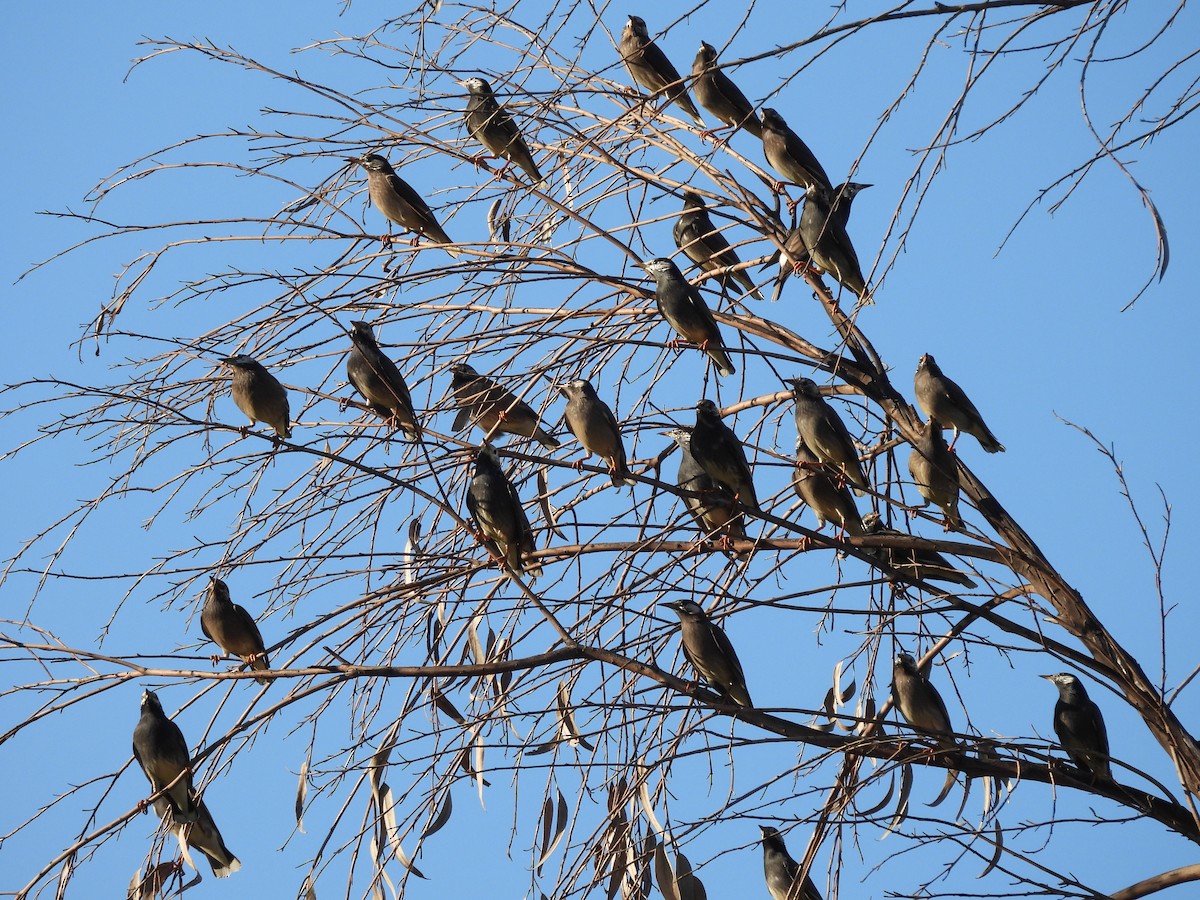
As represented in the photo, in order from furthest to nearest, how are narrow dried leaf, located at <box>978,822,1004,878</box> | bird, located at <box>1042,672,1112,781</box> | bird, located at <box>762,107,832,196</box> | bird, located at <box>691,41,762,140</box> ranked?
bird, located at <box>691,41,762,140</box> → bird, located at <box>762,107,832,196</box> → bird, located at <box>1042,672,1112,781</box> → narrow dried leaf, located at <box>978,822,1004,878</box>

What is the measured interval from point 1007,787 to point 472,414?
204cm

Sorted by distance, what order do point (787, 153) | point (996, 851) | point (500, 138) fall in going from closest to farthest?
1. point (996, 851)
2. point (500, 138)
3. point (787, 153)

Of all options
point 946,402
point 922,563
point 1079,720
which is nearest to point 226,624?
point 922,563

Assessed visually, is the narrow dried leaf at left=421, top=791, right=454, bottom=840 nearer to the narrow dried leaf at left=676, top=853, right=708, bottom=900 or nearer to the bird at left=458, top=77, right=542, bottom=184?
the narrow dried leaf at left=676, top=853, right=708, bottom=900

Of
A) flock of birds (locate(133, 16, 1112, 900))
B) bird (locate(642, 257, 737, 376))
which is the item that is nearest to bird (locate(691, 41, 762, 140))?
flock of birds (locate(133, 16, 1112, 900))

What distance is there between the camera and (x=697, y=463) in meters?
4.27

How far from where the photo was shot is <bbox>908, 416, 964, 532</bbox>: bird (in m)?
4.24

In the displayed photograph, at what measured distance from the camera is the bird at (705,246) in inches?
199

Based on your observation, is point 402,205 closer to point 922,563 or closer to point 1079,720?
point 922,563

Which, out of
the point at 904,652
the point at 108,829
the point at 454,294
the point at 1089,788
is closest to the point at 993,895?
the point at 1089,788

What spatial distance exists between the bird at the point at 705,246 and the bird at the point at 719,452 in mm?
749

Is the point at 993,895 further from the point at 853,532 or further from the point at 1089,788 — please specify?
the point at 853,532

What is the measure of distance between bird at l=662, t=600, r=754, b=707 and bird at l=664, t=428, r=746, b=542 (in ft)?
0.90

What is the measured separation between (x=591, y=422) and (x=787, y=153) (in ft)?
6.60
